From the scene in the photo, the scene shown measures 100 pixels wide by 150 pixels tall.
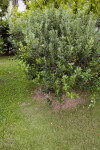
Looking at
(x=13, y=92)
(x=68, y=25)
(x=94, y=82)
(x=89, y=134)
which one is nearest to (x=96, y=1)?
(x=68, y=25)

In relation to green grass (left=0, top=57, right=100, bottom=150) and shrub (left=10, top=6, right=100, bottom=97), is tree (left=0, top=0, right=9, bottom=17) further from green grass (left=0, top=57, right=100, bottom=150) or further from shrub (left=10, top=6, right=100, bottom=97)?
green grass (left=0, top=57, right=100, bottom=150)

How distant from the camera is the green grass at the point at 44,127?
303 cm

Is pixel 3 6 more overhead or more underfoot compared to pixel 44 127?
more overhead

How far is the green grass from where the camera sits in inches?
119

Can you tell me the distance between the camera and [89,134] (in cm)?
329

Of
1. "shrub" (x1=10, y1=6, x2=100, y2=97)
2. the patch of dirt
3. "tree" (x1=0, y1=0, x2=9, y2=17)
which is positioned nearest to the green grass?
the patch of dirt

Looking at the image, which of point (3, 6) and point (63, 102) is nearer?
point (63, 102)

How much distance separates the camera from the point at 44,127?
3537 millimetres

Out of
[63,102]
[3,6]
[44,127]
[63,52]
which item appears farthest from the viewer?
[3,6]

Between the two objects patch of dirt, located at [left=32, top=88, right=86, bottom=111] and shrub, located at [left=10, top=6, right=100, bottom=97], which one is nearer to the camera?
shrub, located at [left=10, top=6, right=100, bottom=97]

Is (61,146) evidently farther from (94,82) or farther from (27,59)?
(27,59)

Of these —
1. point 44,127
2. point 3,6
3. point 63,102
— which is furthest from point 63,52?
point 3,6

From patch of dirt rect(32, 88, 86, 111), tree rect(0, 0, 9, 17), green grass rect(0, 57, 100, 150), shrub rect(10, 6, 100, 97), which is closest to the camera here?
green grass rect(0, 57, 100, 150)

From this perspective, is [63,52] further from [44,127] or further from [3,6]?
[3,6]
